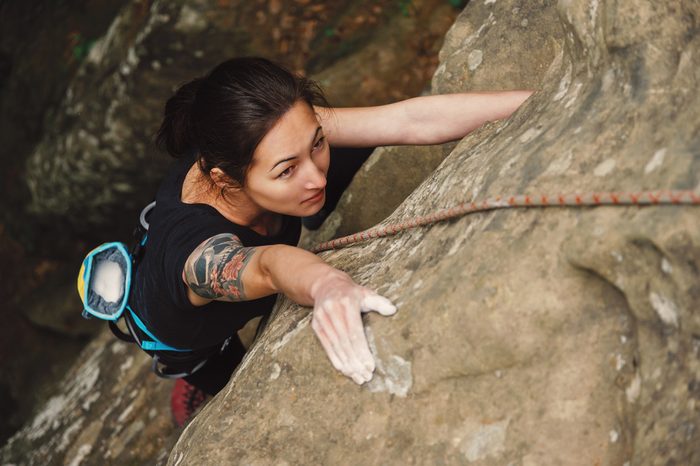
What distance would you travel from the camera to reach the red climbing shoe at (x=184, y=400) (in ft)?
12.3

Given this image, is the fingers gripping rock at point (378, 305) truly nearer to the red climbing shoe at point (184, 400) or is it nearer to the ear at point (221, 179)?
the ear at point (221, 179)

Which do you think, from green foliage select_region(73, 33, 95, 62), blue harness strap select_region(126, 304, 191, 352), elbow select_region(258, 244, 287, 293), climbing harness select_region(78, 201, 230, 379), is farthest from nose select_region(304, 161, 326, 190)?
green foliage select_region(73, 33, 95, 62)

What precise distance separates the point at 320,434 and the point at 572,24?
1.45 m

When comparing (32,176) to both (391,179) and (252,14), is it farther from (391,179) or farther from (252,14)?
(391,179)

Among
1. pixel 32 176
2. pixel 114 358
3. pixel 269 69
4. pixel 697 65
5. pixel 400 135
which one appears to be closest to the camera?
pixel 697 65

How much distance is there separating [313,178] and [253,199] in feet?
0.86

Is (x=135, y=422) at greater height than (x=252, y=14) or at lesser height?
lesser

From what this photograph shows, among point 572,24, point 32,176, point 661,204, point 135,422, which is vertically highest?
point 572,24

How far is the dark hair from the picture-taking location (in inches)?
98.3

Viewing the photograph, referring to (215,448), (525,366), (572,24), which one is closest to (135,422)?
(215,448)

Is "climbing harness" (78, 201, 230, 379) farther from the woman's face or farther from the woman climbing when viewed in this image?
the woman's face

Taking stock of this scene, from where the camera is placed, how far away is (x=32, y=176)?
6.61m

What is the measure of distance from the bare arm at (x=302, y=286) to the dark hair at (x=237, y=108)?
33 centimetres

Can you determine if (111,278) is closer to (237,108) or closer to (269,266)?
(237,108)
